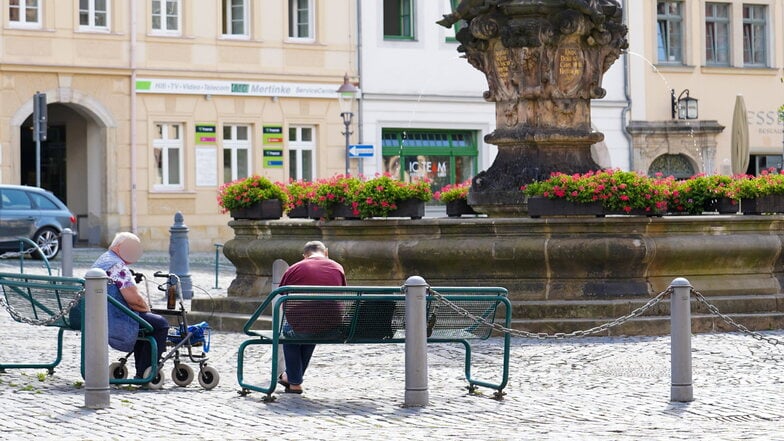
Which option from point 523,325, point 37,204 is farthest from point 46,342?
point 37,204

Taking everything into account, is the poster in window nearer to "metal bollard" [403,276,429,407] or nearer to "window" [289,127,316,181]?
"window" [289,127,316,181]

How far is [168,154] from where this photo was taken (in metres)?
39.6

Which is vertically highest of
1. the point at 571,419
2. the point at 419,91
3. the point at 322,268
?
the point at 419,91

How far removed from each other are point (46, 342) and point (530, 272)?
14.8ft

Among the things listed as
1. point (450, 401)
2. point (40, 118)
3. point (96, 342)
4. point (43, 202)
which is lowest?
point (450, 401)

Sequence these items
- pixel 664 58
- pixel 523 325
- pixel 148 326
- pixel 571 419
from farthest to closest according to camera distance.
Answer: pixel 664 58 → pixel 523 325 → pixel 148 326 → pixel 571 419

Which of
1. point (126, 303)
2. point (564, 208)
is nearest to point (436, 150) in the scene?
point (564, 208)

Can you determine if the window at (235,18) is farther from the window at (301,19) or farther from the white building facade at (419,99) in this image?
the white building facade at (419,99)

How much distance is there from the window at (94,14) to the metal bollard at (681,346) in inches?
1131

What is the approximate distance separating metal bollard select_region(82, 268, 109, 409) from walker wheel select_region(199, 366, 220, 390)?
3.88ft

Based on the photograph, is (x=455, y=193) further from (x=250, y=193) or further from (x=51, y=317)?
(x=51, y=317)

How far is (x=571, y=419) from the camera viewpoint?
1066 centimetres

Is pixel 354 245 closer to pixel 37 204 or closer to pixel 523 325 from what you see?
pixel 523 325

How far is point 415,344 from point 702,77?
3616 cm
